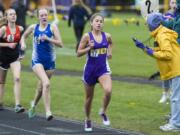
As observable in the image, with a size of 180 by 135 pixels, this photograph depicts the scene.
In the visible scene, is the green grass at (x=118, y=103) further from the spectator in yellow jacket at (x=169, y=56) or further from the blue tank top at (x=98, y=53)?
the blue tank top at (x=98, y=53)

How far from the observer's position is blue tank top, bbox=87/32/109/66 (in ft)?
38.9

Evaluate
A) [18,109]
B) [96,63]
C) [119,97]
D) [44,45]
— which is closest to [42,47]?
[44,45]

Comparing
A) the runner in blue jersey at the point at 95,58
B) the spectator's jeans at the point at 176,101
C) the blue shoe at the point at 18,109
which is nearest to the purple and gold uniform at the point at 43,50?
the blue shoe at the point at 18,109

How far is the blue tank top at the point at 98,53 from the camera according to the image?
38.9 feet

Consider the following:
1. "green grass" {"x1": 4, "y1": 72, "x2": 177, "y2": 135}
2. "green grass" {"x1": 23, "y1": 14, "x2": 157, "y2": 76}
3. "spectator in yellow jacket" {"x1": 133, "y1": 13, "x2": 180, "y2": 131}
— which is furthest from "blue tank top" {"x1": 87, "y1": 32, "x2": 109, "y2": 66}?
"green grass" {"x1": 23, "y1": 14, "x2": 157, "y2": 76}

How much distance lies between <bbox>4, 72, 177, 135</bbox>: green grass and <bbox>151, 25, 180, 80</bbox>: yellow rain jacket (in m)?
1.06

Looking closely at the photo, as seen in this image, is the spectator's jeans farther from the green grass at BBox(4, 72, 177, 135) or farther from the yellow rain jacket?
the green grass at BBox(4, 72, 177, 135)

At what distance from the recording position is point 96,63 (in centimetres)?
1193

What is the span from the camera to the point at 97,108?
47.7ft

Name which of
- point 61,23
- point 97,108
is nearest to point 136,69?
point 97,108

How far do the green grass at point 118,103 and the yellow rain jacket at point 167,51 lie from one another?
106 cm

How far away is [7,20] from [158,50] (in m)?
3.81

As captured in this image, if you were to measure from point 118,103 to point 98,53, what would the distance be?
3.47 metres

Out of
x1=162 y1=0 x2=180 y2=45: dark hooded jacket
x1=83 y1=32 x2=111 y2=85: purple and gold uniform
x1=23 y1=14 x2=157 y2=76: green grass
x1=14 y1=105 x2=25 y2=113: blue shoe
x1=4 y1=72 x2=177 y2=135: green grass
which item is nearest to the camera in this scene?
x1=83 y1=32 x2=111 y2=85: purple and gold uniform
